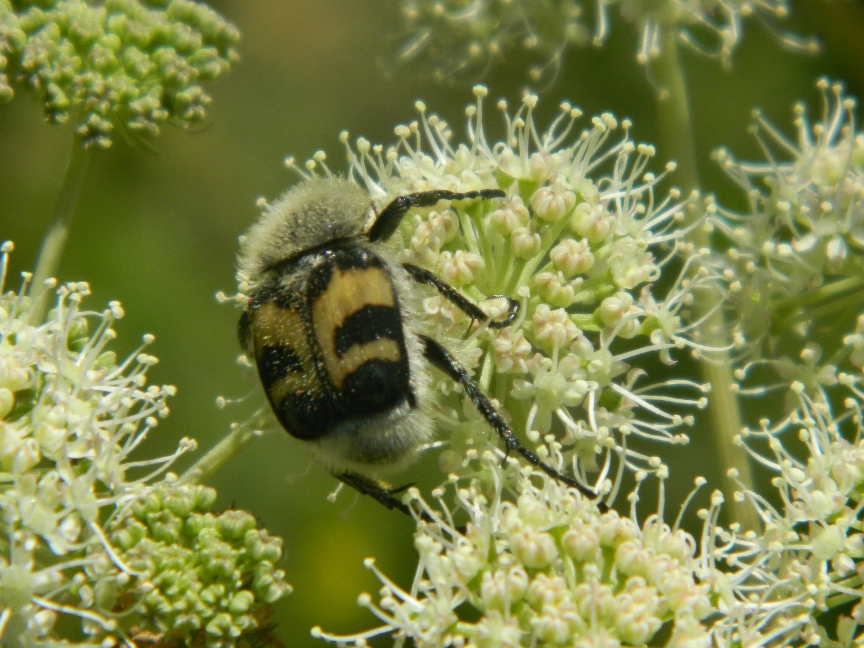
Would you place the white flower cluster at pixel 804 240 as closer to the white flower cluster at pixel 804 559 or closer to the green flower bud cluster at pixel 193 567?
the white flower cluster at pixel 804 559

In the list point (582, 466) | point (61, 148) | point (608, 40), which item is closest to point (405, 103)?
point (608, 40)

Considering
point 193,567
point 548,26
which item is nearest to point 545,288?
point 193,567

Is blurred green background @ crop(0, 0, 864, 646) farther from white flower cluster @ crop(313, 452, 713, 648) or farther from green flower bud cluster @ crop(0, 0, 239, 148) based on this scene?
white flower cluster @ crop(313, 452, 713, 648)

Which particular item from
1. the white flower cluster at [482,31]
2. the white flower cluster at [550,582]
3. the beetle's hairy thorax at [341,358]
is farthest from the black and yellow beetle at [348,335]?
the white flower cluster at [482,31]

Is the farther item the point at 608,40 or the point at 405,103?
the point at 405,103

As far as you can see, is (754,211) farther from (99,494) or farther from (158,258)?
(158,258)

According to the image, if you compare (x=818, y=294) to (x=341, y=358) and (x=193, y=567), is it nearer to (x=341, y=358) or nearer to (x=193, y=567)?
(x=341, y=358)

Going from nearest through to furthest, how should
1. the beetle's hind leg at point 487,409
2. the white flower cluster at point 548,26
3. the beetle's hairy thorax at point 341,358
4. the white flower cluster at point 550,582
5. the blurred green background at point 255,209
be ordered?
the white flower cluster at point 550,582, the beetle's hairy thorax at point 341,358, the beetle's hind leg at point 487,409, the white flower cluster at point 548,26, the blurred green background at point 255,209

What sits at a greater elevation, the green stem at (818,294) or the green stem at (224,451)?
the green stem at (818,294)
